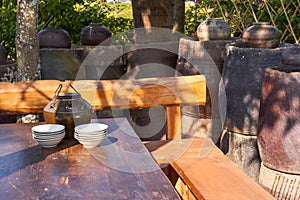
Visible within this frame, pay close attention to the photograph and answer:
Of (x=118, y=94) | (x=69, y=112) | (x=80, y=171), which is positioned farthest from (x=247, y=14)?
(x=80, y=171)

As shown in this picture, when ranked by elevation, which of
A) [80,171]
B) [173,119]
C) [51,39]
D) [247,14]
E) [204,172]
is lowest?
[204,172]

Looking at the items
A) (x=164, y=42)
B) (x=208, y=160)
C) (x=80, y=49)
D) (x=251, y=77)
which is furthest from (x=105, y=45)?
(x=208, y=160)

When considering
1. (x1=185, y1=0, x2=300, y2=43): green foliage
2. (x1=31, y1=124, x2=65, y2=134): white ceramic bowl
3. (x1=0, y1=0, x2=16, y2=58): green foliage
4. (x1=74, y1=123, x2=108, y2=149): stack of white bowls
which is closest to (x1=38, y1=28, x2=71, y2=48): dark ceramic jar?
(x1=0, y1=0, x2=16, y2=58): green foliage

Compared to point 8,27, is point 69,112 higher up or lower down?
lower down

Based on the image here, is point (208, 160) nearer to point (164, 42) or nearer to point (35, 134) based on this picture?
point (35, 134)

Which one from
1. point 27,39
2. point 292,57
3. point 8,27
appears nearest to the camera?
point 292,57

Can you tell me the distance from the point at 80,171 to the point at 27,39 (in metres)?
1.81

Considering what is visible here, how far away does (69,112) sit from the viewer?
2.16m

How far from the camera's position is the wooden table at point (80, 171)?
156 cm

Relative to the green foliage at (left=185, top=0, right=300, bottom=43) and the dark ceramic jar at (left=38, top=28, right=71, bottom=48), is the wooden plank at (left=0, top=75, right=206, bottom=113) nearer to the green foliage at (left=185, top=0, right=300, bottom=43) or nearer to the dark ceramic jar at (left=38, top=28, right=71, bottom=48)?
the dark ceramic jar at (left=38, top=28, right=71, bottom=48)

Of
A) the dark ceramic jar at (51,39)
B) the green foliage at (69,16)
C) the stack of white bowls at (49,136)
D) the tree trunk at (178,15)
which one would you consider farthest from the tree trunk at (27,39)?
the green foliage at (69,16)

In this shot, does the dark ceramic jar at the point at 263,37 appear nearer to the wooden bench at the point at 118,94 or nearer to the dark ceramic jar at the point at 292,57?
the dark ceramic jar at the point at 292,57

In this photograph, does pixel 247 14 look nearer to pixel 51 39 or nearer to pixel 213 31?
pixel 213 31

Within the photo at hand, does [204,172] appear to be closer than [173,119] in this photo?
Yes
